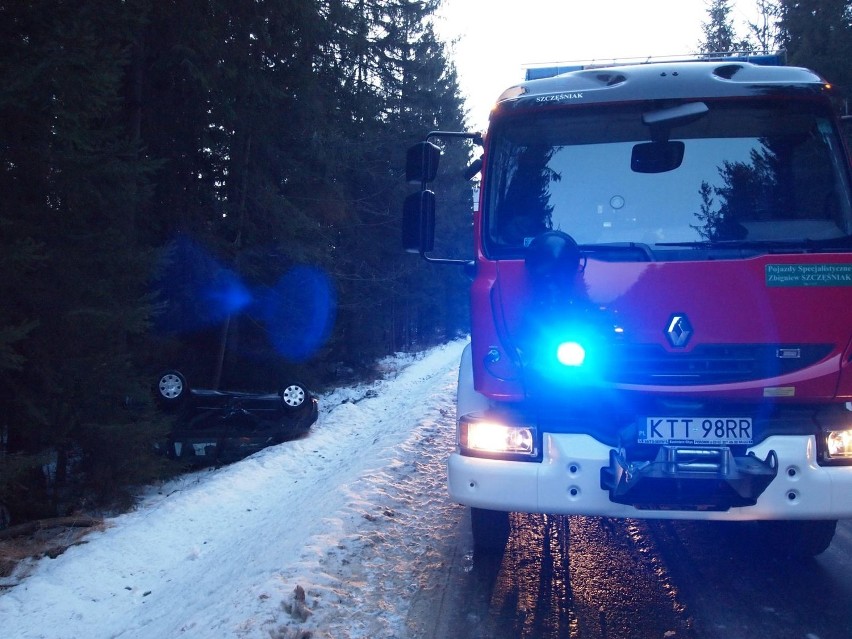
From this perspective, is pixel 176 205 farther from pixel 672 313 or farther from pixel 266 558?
pixel 672 313

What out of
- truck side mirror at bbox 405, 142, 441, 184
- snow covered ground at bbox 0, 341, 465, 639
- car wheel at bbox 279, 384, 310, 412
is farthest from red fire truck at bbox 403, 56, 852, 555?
car wheel at bbox 279, 384, 310, 412

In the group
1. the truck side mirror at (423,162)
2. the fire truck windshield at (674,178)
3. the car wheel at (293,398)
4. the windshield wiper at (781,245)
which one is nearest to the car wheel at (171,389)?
the car wheel at (293,398)

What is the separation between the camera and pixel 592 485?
406 centimetres

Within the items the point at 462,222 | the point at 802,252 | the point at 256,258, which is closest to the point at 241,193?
the point at 256,258

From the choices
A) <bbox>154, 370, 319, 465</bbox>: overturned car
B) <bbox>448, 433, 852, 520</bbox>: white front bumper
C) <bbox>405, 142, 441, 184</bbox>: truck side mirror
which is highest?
<bbox>405, 142, 441, 184</bbox>: truck side mirror

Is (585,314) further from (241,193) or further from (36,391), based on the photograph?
(241,193)

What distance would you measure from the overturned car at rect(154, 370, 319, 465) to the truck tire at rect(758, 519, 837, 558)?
25.7 feet

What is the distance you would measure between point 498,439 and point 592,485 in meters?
0.63

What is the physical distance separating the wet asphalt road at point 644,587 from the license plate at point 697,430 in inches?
44.8

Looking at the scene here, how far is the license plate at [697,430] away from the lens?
13.3 feet

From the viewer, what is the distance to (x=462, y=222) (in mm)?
32594

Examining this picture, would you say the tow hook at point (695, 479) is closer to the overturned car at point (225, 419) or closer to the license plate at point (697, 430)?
the license plate at point (697, 430)

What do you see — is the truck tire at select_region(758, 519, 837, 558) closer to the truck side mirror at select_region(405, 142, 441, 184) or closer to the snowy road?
the snowy road

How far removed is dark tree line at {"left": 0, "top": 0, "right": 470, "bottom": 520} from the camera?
6.91 meters
